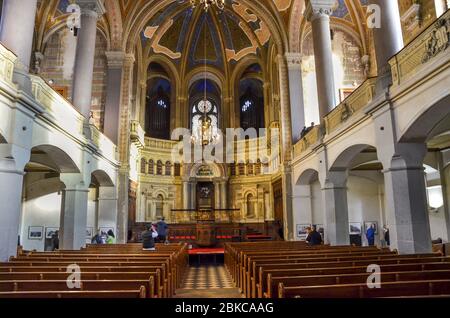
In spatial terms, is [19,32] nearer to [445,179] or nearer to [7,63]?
[7,63]

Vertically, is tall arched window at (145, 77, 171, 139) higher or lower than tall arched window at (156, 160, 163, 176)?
higher

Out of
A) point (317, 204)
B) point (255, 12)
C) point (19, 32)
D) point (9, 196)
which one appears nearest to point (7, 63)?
point (19, 32)

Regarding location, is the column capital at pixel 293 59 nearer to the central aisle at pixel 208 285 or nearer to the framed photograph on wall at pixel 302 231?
the framed photograph on wall at pixel 302 231

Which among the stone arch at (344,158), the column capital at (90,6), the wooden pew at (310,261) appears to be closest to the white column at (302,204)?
the stone arch at (344,158)

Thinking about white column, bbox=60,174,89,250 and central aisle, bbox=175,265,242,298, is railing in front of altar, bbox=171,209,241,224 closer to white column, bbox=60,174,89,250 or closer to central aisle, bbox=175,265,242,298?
central aisle, bbox=175,265,242,298

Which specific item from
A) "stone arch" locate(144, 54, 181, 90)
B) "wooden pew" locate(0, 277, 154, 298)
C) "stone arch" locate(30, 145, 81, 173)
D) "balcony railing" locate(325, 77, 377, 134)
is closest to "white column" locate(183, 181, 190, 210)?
"stone arch" locate(144, 54, 181, 90)

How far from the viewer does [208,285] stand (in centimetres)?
909

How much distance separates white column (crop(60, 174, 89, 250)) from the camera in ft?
36.3

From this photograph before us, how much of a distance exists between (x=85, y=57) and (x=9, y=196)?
7361 millimetres

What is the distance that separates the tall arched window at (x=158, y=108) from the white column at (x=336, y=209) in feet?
53.7

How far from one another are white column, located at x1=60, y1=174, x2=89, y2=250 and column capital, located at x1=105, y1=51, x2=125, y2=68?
8.06 meters

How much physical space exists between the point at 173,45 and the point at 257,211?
44.5ft

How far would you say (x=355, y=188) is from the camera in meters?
16.5
